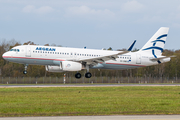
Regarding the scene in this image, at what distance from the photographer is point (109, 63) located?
45062mm

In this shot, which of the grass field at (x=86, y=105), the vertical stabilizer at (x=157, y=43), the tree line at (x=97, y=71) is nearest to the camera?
the grass field at (x=86, y=105)

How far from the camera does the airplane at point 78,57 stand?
40688 mm

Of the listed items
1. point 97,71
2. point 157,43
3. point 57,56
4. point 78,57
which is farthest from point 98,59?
point 97,71

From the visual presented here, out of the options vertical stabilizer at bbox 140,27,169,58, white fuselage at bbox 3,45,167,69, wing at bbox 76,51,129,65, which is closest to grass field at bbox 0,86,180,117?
white fuselage at bbox 3,45,167,69

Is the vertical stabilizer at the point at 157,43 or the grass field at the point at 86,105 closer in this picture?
→ the grass field at the point at 86,105

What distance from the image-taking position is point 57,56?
41.5 meters

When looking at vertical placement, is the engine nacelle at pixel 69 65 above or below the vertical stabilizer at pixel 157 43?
below

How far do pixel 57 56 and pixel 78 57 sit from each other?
3226 mm

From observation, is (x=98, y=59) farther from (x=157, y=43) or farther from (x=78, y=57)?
(x=157, y=43)

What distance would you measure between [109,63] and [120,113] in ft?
93.2

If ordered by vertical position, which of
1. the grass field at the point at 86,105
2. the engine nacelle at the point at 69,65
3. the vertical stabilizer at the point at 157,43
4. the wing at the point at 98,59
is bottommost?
the grass field at the point at 86,105

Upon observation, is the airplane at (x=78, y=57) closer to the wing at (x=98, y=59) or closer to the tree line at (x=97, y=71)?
the wing at (x=98, y=59)

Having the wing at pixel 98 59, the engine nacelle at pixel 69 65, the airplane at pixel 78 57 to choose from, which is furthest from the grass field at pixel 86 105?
the wing at pixel 98 59

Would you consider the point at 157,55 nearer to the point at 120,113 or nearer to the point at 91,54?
the point at 91,54
